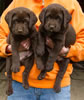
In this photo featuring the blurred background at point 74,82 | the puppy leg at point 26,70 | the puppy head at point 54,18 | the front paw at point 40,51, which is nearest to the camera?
the puppy head at point 54,18

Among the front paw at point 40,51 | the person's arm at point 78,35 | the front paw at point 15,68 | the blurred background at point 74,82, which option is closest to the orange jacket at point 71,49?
the person's arm at point 78,35

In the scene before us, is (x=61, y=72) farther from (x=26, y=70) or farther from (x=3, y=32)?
(x=3, y=32)

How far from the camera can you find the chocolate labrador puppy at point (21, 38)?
1.96 m

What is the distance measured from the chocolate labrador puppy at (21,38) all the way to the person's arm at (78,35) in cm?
46

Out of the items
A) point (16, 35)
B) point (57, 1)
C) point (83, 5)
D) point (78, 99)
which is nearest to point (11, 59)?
point (16, 35)

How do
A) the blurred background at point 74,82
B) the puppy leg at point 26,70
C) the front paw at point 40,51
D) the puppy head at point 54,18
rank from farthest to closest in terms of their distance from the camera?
1. the blurred background at point 74,82
2. the puppy leg at point 26,70
3. the front paw at point 40,51
4. the puppy head at point 54,18

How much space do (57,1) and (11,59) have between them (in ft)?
2.87

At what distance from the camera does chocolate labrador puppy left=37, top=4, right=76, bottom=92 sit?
1.91 m

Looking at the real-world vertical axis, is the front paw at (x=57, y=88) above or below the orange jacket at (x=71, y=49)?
below

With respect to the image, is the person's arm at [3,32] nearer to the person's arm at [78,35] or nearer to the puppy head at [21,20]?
the puppy head at [21,20]

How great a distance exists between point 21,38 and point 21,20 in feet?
0.86

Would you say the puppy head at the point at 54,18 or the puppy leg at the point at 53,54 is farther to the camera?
the puppy leg at the point at 53,54

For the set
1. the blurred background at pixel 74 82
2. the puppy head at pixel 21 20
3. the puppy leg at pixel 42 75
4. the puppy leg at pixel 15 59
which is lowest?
the blurred background at pixel 74 82

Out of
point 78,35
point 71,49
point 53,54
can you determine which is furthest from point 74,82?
point 53,54
